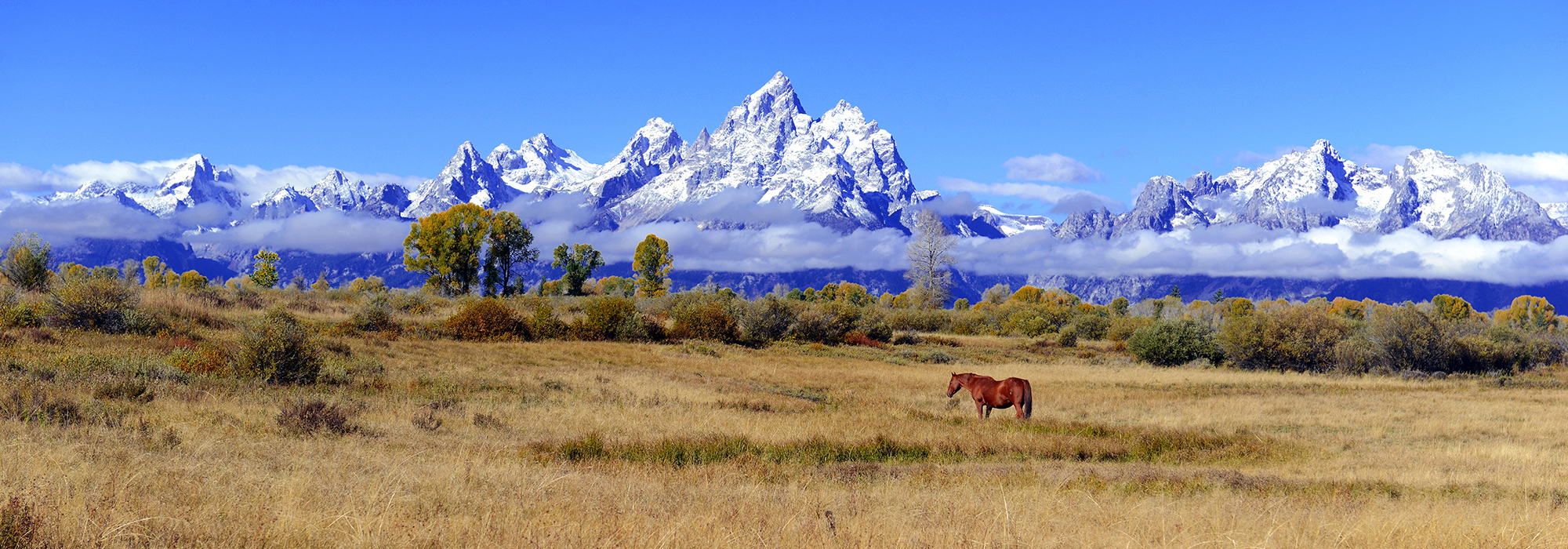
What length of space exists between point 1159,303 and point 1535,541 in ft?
349

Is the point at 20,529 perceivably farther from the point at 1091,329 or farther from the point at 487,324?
the point at 1091,329

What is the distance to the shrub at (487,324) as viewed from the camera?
36.7 meters

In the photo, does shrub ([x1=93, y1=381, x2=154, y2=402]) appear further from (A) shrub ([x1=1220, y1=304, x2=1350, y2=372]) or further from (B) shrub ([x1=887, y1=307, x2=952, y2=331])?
(B) shrub ([x1=887, y1=307, x2=952, y2=331])

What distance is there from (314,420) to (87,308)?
18.4 m

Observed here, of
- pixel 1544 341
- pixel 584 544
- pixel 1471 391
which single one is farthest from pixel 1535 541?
pixel 1544 341

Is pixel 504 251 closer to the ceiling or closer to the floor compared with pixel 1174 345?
closer to the ceiling

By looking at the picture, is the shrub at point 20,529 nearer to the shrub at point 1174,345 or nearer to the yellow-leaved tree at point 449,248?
the shrub at point 1174,345

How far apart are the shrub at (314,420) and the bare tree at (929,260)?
222 ft

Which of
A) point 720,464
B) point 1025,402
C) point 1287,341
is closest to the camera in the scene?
point 720,464

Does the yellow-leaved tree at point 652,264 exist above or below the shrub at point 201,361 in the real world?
above

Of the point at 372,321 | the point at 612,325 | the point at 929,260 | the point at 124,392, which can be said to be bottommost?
the point at 124,392

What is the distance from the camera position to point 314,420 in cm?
1235

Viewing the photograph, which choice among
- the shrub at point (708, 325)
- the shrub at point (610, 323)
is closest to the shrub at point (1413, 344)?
the shrub at point (708, 325)

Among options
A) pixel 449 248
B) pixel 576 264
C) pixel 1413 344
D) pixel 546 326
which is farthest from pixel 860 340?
pixel 576 264
